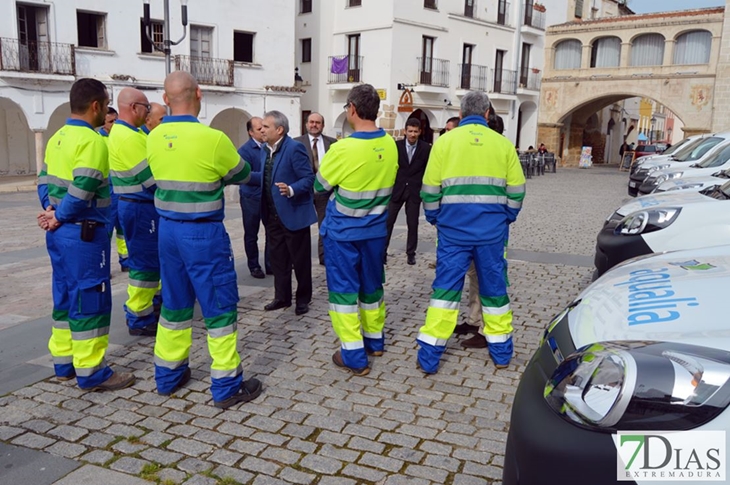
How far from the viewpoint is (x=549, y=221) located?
45.1 ft

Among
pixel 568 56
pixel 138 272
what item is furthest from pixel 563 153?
pixel 138 272

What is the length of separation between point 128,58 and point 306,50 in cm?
1088

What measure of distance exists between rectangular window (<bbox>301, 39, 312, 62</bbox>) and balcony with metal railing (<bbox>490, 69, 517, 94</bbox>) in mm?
9548

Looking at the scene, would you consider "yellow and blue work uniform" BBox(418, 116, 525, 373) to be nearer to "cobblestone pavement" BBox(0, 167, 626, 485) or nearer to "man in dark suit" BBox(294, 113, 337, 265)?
"cobblestone pavement" BBox(0, 167, 626, 485)

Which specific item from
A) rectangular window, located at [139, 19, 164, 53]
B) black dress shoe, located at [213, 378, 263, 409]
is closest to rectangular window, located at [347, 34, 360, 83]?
rectangular window, located at [139, 19, 164, 53]

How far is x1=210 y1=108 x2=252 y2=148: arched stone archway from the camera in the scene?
2697 cm

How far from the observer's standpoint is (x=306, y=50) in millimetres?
30562

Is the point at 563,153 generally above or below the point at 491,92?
below

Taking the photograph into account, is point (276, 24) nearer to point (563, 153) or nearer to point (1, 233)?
point (1, 233)

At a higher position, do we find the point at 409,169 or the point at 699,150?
the point at 699,150

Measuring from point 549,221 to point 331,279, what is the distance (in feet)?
32.7

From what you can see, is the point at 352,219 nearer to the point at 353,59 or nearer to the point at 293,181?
the point at 293,181

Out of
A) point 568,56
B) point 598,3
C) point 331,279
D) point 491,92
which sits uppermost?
point 598,3

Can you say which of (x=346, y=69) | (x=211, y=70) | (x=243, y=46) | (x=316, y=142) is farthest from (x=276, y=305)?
(x=346, y=69)
